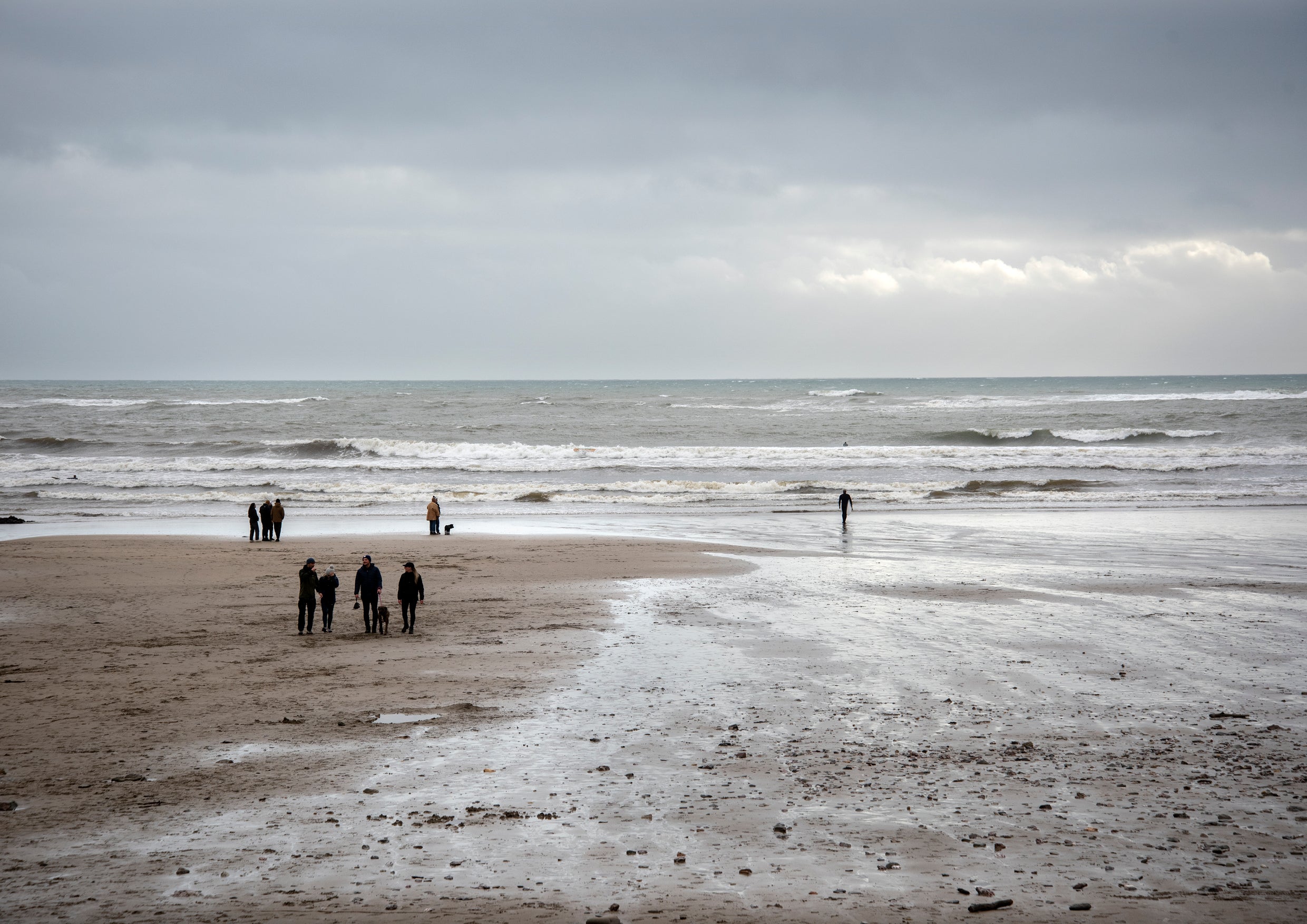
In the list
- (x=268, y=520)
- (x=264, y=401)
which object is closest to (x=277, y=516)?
(x=268, y=520)

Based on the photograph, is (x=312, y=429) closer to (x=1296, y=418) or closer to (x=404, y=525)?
(x=404, y=525)

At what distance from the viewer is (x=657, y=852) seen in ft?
22.6

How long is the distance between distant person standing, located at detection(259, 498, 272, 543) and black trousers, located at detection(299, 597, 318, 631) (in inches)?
428

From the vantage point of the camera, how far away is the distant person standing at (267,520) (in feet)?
81.6

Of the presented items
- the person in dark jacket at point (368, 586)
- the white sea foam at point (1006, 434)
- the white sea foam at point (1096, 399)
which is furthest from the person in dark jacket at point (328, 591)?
the white sea foam at point (1096, 399)

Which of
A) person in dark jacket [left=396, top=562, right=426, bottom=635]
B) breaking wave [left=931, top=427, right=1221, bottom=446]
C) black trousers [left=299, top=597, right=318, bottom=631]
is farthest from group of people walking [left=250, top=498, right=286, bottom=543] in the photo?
breaking wave [left=931, top=427, right=1221, bottom=446]

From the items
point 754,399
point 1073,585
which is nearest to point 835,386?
point 754,399

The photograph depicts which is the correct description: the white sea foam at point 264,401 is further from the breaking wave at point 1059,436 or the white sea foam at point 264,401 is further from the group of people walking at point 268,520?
the group of people walking at point 268,520

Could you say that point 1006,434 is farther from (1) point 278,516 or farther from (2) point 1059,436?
(1) point 278,516

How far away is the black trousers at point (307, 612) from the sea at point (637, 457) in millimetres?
16607

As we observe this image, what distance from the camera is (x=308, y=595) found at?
573 inches

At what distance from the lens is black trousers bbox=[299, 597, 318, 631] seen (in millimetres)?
14398

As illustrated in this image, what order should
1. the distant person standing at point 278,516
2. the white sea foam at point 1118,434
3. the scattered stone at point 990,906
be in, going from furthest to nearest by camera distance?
the white sea foam at point 1118,434 → the distant person standing at point 278,516 → the scattered stone at point 990,906

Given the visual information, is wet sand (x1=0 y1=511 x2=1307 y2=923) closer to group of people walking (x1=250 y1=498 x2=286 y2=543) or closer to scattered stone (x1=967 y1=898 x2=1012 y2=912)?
scattered stone (x1=967 y1=898 x2=1012 y2=912)
